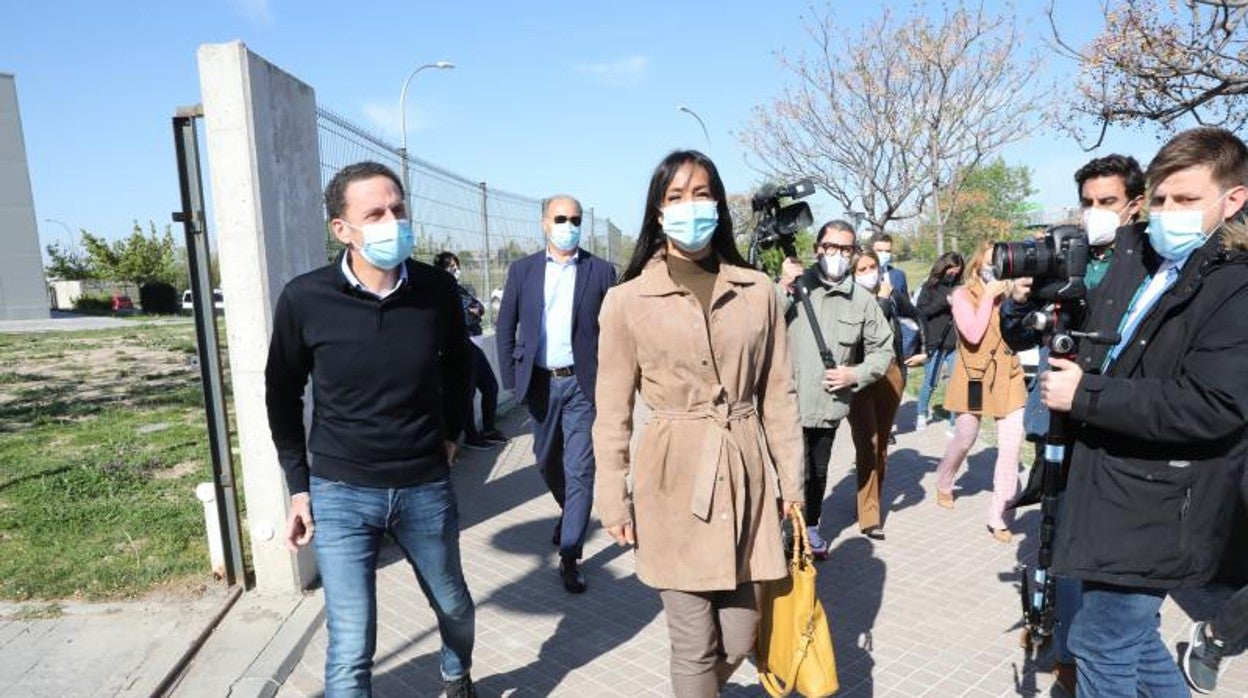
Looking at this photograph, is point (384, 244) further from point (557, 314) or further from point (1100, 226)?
point (1100, 226)

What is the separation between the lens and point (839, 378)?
4.48 metres

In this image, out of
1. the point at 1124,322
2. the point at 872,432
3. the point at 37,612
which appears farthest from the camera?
the point at 872,432

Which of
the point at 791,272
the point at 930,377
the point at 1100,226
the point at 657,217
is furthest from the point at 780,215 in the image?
the point at 930,377

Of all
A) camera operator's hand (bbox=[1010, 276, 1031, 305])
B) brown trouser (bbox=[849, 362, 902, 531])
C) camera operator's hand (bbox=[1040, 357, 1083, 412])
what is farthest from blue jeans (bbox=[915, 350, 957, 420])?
camera operator's hand (bbox=[1040, 357, 1083, 412])

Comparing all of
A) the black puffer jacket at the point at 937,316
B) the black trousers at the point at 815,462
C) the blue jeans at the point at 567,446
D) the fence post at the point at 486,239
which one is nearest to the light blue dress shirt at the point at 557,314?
the blue jeans at the point at 567,446

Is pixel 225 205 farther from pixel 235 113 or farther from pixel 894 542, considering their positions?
pixel 894 542

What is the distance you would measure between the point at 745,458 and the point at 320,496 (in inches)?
56.1

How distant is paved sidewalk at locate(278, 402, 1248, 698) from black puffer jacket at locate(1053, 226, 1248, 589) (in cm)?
132

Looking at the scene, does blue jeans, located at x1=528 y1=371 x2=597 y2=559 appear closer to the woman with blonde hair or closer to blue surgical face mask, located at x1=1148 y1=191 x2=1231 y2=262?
the woman with blonde hair

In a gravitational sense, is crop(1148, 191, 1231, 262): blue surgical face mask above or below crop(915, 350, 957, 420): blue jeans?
above

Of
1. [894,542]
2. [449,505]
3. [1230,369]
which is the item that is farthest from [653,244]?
[894,542]

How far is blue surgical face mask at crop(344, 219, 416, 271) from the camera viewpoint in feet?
8.97

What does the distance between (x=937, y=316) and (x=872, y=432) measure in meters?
4.58

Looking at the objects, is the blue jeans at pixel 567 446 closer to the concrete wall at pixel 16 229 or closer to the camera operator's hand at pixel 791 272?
the camera operator's hand at pixel 791 272
